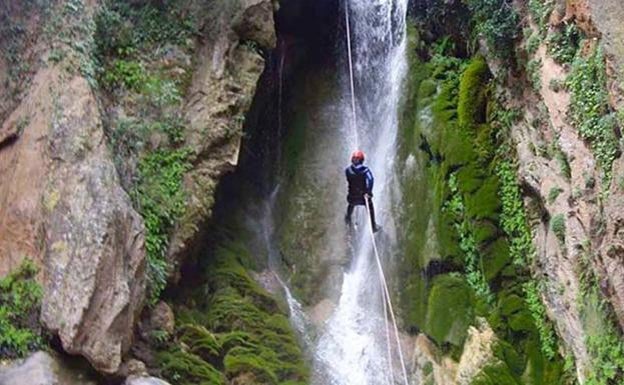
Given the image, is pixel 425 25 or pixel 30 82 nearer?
pixel 30 82

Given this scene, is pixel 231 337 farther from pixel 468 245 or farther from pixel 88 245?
pixel 468 245

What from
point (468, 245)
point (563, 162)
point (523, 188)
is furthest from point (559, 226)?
point (468, 245)

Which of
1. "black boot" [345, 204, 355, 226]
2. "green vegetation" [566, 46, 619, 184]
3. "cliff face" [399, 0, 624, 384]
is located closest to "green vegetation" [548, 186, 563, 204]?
"cliff face" [399, 0, 624, 384]

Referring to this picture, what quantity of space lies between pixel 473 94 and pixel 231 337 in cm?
604

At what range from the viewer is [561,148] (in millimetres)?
9789

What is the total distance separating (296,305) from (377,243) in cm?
188

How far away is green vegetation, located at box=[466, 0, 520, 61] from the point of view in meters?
11.7

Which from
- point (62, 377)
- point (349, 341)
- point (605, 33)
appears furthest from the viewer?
point (349, 341)

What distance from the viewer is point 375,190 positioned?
14.0 m

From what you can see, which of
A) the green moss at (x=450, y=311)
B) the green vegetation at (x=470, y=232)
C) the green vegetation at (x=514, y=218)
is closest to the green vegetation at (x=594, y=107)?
the green vegetation at (x=514, y=218)

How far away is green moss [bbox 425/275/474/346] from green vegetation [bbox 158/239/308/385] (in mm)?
2086

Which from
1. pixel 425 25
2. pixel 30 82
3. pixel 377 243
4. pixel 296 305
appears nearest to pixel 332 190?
pixel 377 243

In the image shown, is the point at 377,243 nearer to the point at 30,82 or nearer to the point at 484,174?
the point at 484,174

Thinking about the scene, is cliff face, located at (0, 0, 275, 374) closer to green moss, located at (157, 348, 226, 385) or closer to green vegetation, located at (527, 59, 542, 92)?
green moss, located at (157, 348, 226, 385)
